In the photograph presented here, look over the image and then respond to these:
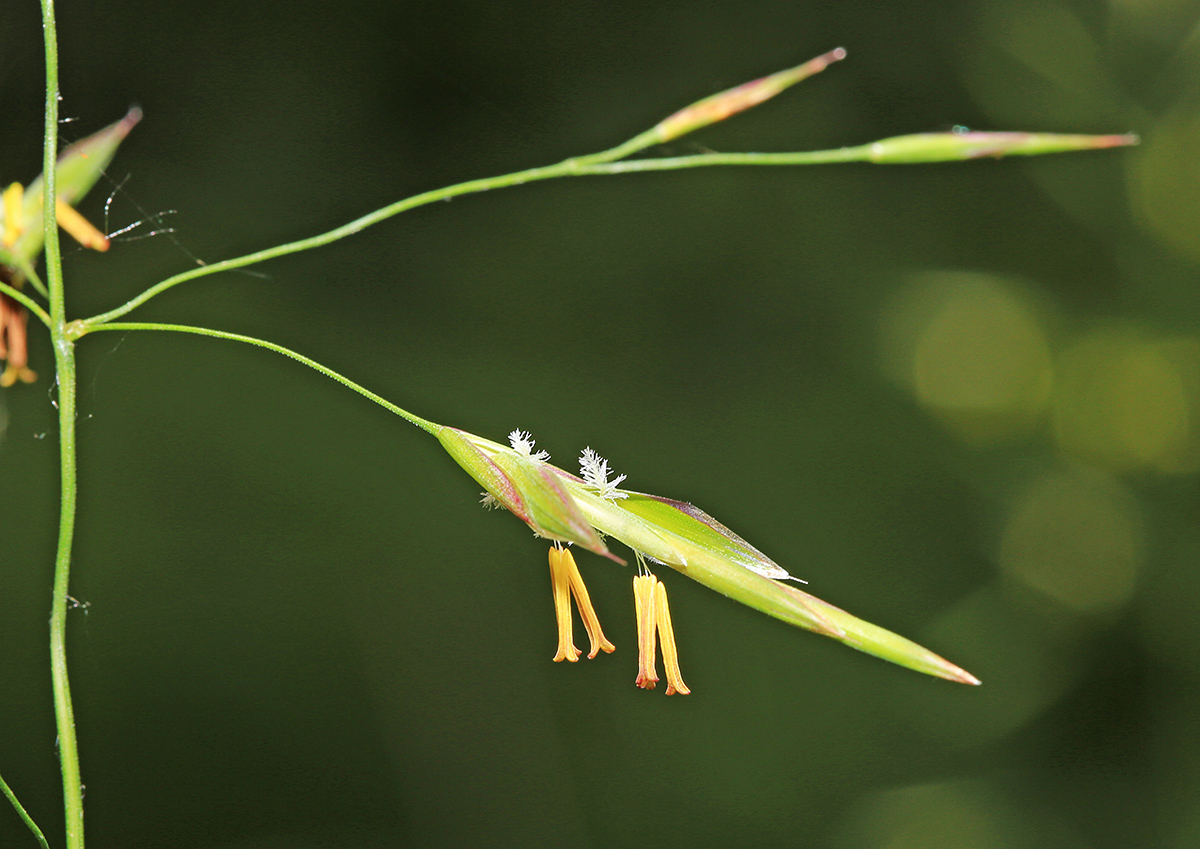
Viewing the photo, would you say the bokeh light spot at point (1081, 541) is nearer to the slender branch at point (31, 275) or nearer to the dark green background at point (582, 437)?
the dark green background at point (582, 437)

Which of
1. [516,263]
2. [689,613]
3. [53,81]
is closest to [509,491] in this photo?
[53,81]

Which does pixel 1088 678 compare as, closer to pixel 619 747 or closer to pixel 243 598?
pixel 619 747

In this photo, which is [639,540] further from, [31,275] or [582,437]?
[582,437]

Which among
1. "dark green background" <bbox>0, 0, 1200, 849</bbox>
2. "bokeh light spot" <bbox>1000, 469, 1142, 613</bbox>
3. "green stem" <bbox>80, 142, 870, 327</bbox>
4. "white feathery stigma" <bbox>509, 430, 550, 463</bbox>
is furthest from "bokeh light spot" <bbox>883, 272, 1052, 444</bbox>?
"white feathery stigma" <bbox>509, 430, 550, 463</bbox>

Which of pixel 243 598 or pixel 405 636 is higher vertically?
pixel 243 598

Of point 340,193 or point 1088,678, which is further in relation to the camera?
point 340,193

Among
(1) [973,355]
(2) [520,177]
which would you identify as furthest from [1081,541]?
(2) [520,177]

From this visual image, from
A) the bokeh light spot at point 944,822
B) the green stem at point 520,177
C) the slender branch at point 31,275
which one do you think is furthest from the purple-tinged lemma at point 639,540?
the bokeh light spot at point 944,822

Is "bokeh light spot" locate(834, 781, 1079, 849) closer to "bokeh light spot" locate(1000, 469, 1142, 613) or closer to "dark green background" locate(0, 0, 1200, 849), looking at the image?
"dark green background" locate(0, 0, 1200, 849)
